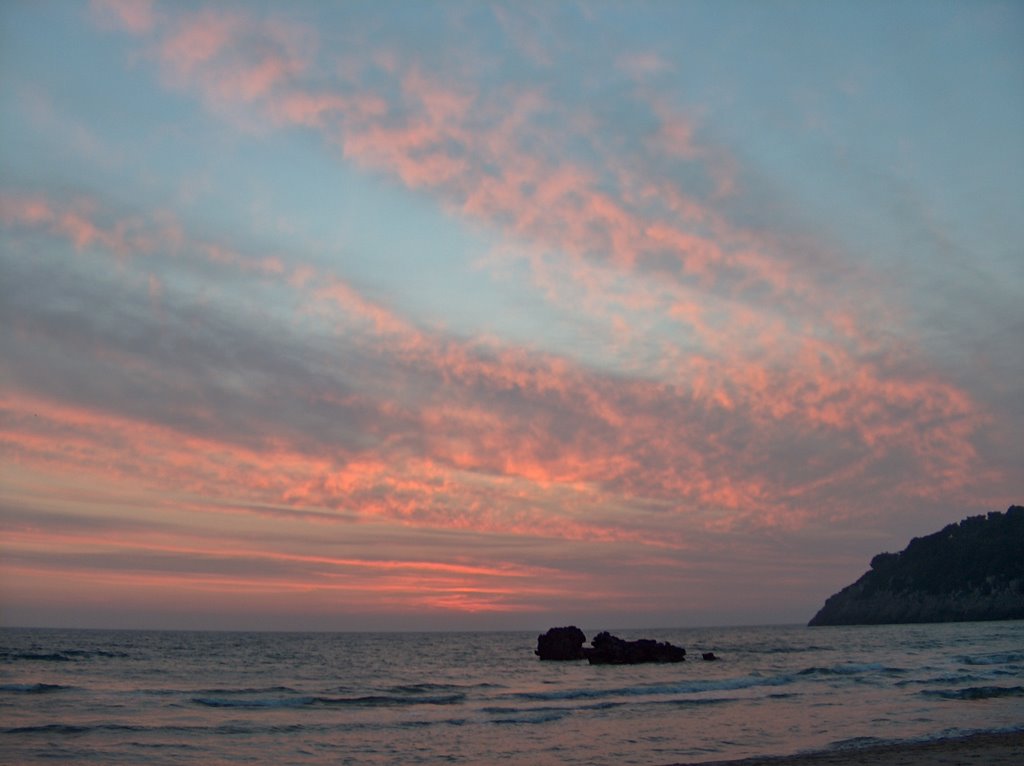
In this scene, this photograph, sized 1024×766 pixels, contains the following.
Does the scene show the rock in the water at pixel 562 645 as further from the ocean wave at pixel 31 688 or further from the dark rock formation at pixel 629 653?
the ocean wave at pixel 31 688

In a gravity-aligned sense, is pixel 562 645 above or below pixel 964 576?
below

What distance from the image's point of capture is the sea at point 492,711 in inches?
931

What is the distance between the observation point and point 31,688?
40.8 metres

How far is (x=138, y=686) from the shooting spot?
148 feet

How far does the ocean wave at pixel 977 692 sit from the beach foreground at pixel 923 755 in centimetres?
1372

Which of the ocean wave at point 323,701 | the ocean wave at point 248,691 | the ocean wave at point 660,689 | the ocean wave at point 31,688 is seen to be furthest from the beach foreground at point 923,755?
the ocean wave at point 31,688

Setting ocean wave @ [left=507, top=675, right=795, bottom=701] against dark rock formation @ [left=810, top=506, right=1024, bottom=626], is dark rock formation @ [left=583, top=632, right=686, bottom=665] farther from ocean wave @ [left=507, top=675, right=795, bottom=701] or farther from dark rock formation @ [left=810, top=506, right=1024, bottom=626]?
dark rock formation @ [left=810, top=506, right=1024, bottom=626]

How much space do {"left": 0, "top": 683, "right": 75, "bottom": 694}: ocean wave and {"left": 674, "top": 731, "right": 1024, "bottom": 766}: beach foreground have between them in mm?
34896

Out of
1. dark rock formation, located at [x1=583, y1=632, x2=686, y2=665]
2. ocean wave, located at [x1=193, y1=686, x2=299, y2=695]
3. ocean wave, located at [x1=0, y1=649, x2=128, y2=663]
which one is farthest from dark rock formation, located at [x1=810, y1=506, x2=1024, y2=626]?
→ ocean wave, located at [x1=0, y1=649, x2=128, y2=663]

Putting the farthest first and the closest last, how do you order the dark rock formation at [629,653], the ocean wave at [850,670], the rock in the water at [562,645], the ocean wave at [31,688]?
1. the rock in the water at [562,645]
2. the dark rock formation at [629,653]
3. the ocean wave at [850,670]
4. the ocean wave at [31,688]

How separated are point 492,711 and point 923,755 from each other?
61.7ft

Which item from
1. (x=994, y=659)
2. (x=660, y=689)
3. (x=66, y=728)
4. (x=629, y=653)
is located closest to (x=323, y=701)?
(x=66, y=728)

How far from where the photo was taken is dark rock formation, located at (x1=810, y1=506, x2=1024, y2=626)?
543 feet

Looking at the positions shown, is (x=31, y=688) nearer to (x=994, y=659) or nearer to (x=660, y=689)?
(x=660, y=689)
